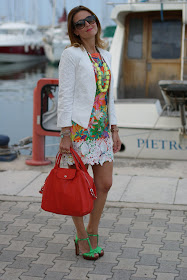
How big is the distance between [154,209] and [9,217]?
1.47m

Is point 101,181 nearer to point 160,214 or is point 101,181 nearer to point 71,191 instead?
point 71,191

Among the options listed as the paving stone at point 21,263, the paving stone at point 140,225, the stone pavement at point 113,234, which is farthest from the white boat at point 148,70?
the paving stone at point 21,263

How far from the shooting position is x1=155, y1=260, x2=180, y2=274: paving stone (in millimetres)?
4227

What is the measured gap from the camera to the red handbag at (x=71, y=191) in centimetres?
415

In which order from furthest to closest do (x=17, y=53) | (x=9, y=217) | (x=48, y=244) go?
1. (x=17, y=53)
2. (x=9, y=217)
3. (x=48, y=244)

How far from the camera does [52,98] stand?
26.9 feet

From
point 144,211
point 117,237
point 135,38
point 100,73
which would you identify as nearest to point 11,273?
point 117,237

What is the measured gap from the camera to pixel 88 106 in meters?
4.21

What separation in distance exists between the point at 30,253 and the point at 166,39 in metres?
7.68

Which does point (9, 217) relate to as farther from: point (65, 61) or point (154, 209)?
point (65, 61)

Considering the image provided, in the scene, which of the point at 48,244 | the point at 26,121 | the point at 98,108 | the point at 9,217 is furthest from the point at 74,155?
the point at 26,121

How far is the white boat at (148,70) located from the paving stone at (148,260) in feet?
18.3

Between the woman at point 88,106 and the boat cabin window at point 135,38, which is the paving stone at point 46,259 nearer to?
the woman at point 88,106

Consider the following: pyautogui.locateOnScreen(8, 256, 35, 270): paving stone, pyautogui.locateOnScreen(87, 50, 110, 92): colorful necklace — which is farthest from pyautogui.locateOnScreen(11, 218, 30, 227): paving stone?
pyautogui.locateOnScreen(87, 50, 110, 92): colorful necklace
